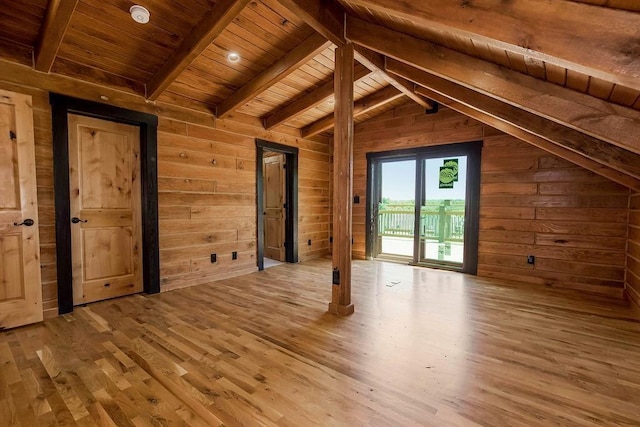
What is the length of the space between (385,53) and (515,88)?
3.81ft

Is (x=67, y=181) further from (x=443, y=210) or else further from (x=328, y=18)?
(x=443, y=210)

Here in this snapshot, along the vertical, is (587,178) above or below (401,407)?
above

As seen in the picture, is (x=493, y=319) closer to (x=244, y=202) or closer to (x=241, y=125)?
(x=244, y=202)

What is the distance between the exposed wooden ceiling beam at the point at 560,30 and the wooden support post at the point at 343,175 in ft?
4.12

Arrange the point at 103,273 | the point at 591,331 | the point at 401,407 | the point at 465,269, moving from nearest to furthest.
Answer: the point at 401,407 → the point at 591,331 → the point at 103,273 → the point at 465,269

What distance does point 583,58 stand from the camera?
117 centimetres

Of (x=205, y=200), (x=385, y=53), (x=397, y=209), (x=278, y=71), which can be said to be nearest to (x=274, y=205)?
(x=205, y=200)

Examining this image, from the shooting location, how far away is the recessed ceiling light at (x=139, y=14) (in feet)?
7.23

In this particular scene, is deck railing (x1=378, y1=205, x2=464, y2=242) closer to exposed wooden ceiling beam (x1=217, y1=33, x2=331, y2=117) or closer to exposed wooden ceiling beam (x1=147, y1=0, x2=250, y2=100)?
exposed wooden ceiling beam (x1=217, y1=33, x2=331, y2=117)

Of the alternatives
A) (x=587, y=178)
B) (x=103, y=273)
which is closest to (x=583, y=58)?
(x=587, y=178)

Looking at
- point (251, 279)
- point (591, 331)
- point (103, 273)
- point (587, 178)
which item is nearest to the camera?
point (591, 331)

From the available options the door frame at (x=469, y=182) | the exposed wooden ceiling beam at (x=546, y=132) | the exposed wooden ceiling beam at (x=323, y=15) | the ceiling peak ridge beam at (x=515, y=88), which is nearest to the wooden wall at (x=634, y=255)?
the exposed wooden ceiling beam at (x=546, y=132)

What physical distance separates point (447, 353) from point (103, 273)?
352 centimetres

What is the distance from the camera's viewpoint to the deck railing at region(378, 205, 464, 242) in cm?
457
